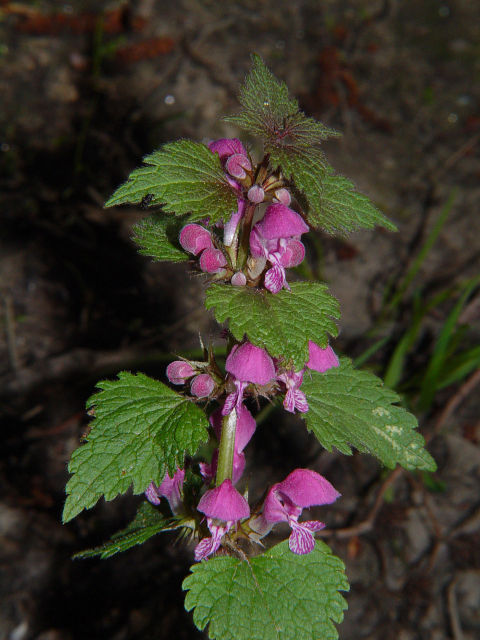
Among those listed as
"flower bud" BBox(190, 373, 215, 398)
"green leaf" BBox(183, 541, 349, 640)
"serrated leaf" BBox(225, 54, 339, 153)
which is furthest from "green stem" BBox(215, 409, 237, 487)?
"serrated leaf" BBox(225, 54, 339, 153)

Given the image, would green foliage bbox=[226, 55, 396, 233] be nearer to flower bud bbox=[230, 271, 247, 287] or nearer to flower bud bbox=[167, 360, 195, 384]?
flower bud bbox=[230, 271, 247, 287]

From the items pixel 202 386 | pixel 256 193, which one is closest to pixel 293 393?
pixel 202 386

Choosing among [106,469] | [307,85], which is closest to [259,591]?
[106,469]

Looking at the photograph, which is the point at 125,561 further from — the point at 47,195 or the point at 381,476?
the point at 47,195

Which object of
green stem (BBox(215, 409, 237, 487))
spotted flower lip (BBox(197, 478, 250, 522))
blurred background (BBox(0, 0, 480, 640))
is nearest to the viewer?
spotted flower lip (BBox(197, 478, 250, 522))

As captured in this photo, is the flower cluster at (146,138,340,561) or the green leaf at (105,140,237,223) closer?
the green leaf at (105,140,237,223)

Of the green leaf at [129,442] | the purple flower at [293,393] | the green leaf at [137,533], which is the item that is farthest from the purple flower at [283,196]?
the green leaf at [137,533]
